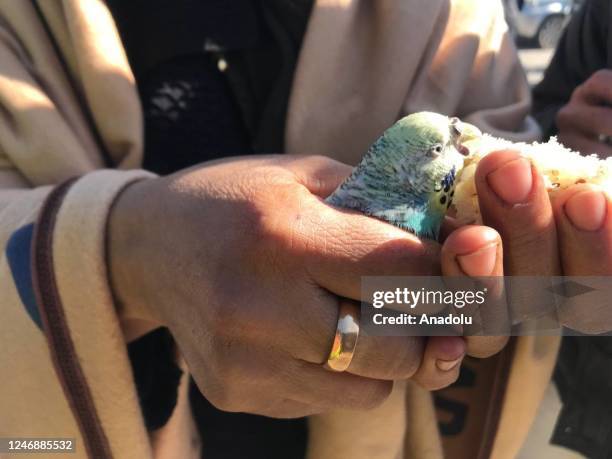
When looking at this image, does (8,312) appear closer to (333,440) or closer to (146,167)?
(146,167)

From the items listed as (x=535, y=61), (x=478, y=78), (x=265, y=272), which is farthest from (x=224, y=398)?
(x=535, y=61)

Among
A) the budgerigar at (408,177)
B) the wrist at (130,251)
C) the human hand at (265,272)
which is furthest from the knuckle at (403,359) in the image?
the wrist at (130,251)

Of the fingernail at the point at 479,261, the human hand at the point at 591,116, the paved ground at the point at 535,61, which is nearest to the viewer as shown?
the fingernail at the point at 479,261

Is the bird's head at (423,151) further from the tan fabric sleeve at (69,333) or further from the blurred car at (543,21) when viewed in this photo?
the blurred car at (543,21)

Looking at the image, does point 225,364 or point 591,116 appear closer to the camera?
point 225,364

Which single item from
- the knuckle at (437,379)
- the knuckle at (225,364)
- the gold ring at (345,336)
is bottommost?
the knuckle at (437,379)

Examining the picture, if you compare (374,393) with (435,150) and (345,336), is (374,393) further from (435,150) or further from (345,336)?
(435,150)

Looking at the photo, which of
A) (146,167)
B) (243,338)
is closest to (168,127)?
(146,167)
